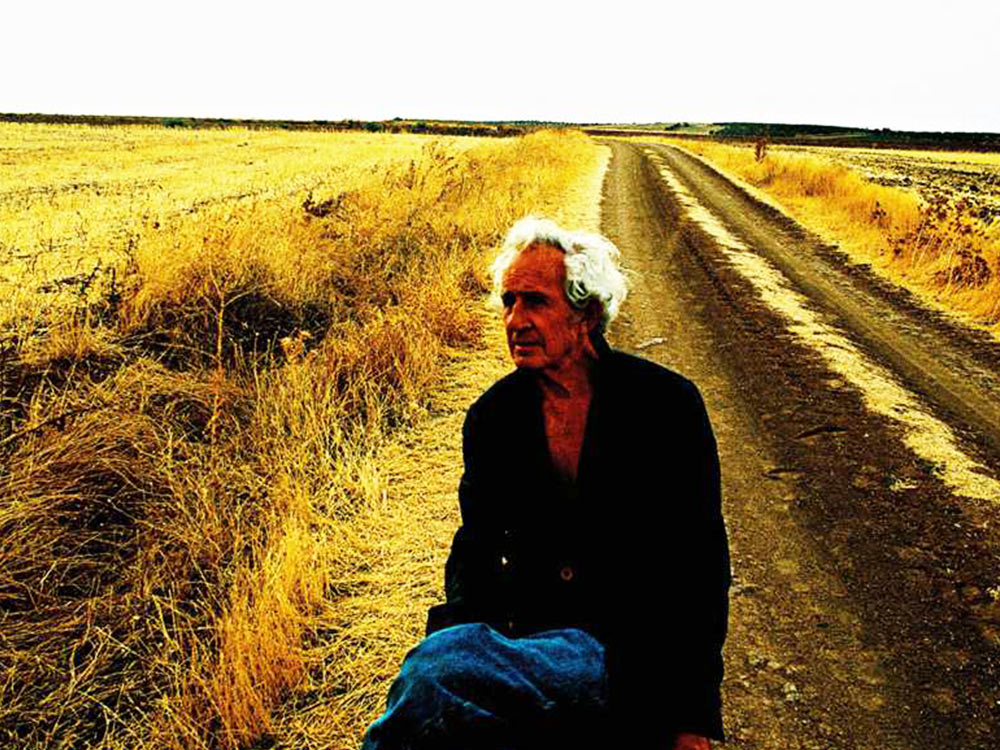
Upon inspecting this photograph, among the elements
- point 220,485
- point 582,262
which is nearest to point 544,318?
point 582,262

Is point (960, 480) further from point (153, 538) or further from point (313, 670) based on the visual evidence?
point (153, 538)

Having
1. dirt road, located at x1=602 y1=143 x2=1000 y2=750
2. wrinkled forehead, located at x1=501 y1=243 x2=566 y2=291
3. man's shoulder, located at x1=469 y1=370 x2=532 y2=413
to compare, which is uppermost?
wrinkled forehead, located at x1=501 y1=243 x2=566 y2=291

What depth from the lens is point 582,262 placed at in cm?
186

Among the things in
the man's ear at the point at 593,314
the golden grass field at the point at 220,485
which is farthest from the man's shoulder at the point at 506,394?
the golden grass field at the point at 220,485

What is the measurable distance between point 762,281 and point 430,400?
6.17 metres

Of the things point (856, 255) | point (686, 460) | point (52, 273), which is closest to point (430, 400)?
point (686, 460)

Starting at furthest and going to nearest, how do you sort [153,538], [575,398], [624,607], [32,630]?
1. [153,538]
2. [32,630]
3. [575,398]
4. [624,607]

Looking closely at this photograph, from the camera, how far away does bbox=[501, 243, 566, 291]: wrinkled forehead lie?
6.16 feet

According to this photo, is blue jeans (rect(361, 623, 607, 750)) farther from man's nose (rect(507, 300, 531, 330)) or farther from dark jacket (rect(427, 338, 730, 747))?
man's nose (rect(507, 300, 531, 330))

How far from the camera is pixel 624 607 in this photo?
64.8 inches

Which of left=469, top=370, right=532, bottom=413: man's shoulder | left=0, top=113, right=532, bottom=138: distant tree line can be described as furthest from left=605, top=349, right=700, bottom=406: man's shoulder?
left=0, top=113, right=532, bottom=138: distant tree line

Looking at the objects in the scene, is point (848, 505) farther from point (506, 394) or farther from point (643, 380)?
point (506, 394)

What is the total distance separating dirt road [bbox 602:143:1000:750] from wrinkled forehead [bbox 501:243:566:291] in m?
1.76

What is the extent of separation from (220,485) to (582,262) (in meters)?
2.48
